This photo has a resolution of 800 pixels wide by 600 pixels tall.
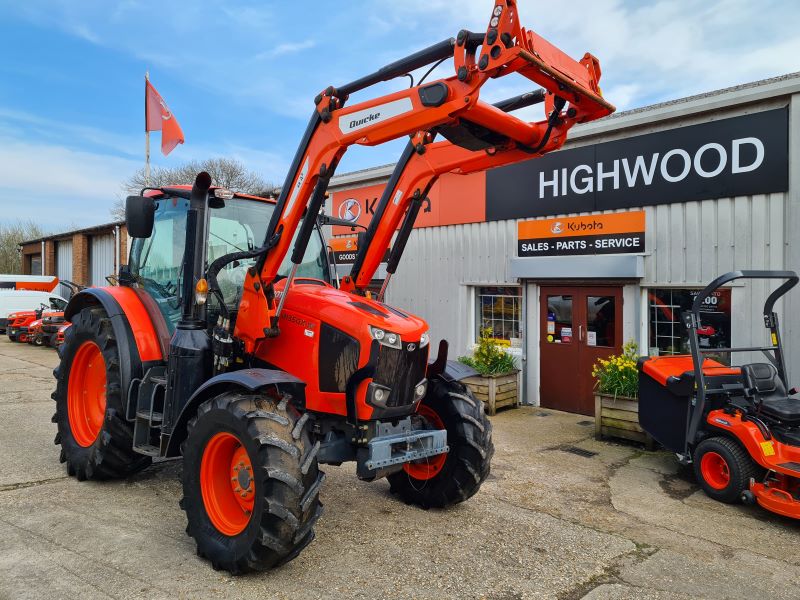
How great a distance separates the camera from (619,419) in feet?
23.3

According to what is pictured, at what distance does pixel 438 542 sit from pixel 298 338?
65.8 inches

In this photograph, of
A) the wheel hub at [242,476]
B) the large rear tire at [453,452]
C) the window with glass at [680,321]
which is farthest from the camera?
the window with glass at [680,321]

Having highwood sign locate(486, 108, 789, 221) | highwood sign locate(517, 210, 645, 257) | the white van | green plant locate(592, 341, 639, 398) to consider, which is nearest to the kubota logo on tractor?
highwood sign locate(486, 108, 789, 221)

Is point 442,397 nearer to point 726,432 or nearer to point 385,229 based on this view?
point 385,229

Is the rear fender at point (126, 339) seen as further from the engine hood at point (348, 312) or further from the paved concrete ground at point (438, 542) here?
the engine hood at point (348, 312)

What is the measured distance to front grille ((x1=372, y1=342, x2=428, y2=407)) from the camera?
3.83m

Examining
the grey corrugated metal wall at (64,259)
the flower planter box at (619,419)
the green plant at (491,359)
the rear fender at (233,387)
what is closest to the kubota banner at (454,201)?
the green plant at (491,359)

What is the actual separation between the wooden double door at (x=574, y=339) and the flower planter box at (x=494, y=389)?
505mm

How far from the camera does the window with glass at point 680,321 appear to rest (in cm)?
732

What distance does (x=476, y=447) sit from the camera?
14.4 ft

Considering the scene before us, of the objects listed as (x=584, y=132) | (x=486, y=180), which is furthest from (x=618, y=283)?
(x=486, y=180)

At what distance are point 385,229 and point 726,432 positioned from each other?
3393mm

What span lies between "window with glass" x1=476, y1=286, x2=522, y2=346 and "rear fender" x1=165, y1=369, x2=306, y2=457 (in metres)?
5.93

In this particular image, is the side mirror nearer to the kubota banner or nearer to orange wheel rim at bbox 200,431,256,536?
orange wheel rim at bbox 200,431,256,536
